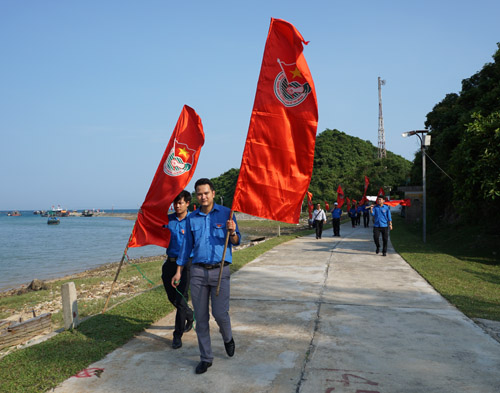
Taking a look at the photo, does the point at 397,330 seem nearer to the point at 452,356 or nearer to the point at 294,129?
the point at 452,356

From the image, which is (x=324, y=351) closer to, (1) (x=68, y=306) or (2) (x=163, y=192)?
(2) (x=163, y=192)

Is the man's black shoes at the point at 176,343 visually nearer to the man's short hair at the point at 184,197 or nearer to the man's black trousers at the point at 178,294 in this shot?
the man's black trousers at the point at 178,294

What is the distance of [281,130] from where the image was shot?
4.78 meters

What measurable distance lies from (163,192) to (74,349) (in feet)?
7.78

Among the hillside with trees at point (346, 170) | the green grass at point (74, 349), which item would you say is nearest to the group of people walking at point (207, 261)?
the green grass at point (74, 349)

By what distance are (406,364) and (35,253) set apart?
3012 cm

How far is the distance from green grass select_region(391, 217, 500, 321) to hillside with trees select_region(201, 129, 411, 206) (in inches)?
1196

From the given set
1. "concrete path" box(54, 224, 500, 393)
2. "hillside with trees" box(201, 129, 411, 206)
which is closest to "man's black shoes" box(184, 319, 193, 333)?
"concrete path" box(54, 224, 500, 393)

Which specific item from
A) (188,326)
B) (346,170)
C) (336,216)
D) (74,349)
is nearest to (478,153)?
(336,216)

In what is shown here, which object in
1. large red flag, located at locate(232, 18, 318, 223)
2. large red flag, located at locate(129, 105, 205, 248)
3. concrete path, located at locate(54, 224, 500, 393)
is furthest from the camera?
large red flag, located at locate(129, 105, 205, 248)

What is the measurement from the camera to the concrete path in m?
3.78

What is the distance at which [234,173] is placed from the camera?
9975 centimetres

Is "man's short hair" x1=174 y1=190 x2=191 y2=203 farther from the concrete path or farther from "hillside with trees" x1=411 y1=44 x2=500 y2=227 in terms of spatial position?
"hillside with trees" x1=411 y1=44 x2=500 y2=227

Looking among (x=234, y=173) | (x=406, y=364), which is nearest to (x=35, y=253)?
(x=406, y=364)
